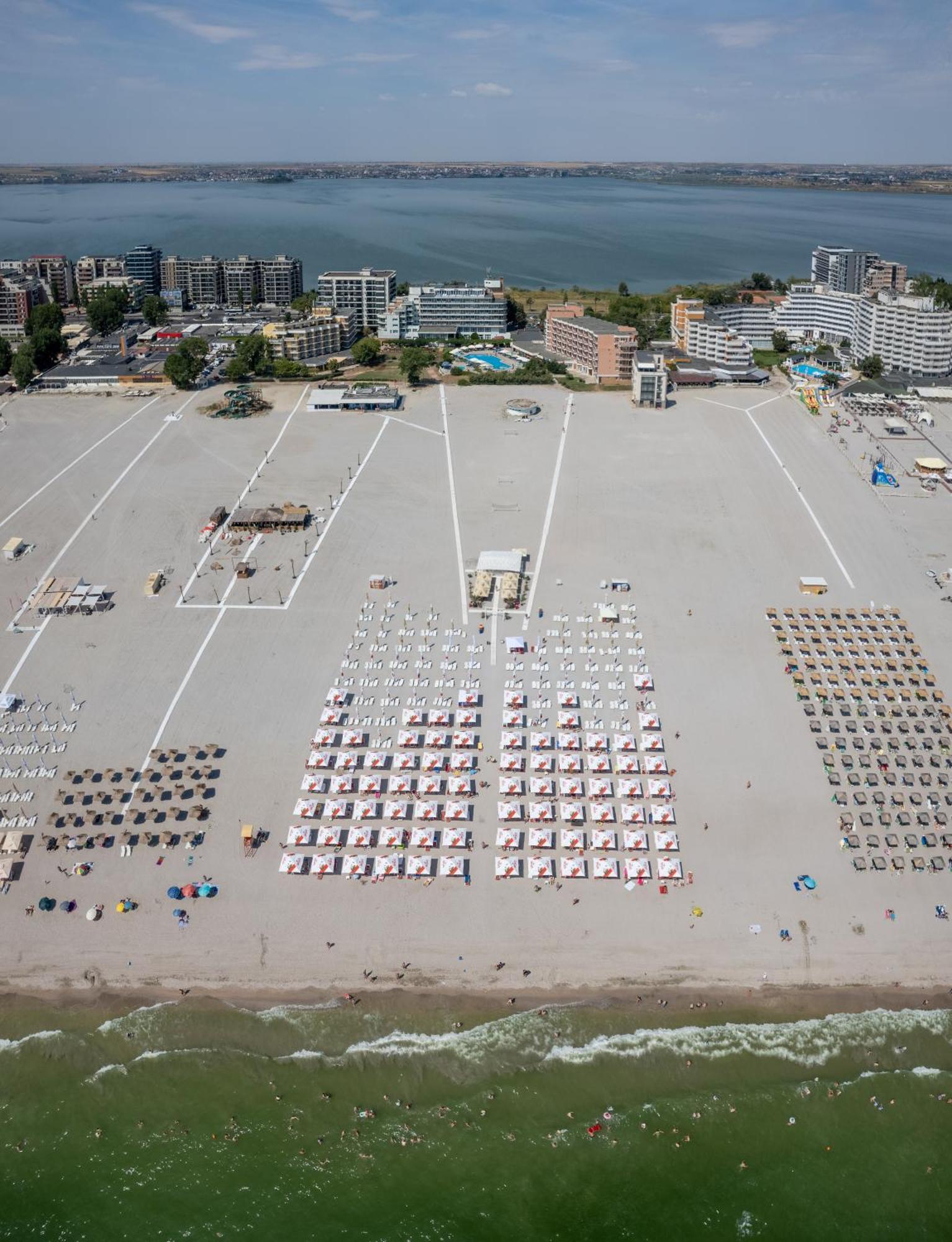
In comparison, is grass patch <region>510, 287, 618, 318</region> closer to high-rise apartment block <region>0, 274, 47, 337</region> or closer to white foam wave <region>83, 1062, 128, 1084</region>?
high-rise apartment block <region>0, 274, 47, 337</region>

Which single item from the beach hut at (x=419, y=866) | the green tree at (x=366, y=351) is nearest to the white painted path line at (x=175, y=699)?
the beach hut at (x=419, y=866)

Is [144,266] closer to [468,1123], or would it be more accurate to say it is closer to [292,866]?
[292,866]

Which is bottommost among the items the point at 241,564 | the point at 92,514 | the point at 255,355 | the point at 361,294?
the point at 241,564

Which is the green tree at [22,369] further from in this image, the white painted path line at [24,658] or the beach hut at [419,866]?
the beach hut at [419,866]

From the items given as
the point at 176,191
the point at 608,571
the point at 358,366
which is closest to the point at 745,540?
the point at 608,571

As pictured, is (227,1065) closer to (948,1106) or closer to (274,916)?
(274,916)

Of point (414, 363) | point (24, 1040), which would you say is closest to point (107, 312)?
point (414, 363)

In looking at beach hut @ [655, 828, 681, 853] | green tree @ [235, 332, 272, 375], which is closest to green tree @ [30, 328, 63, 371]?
green tree @ [235, 332, 272, 375]
